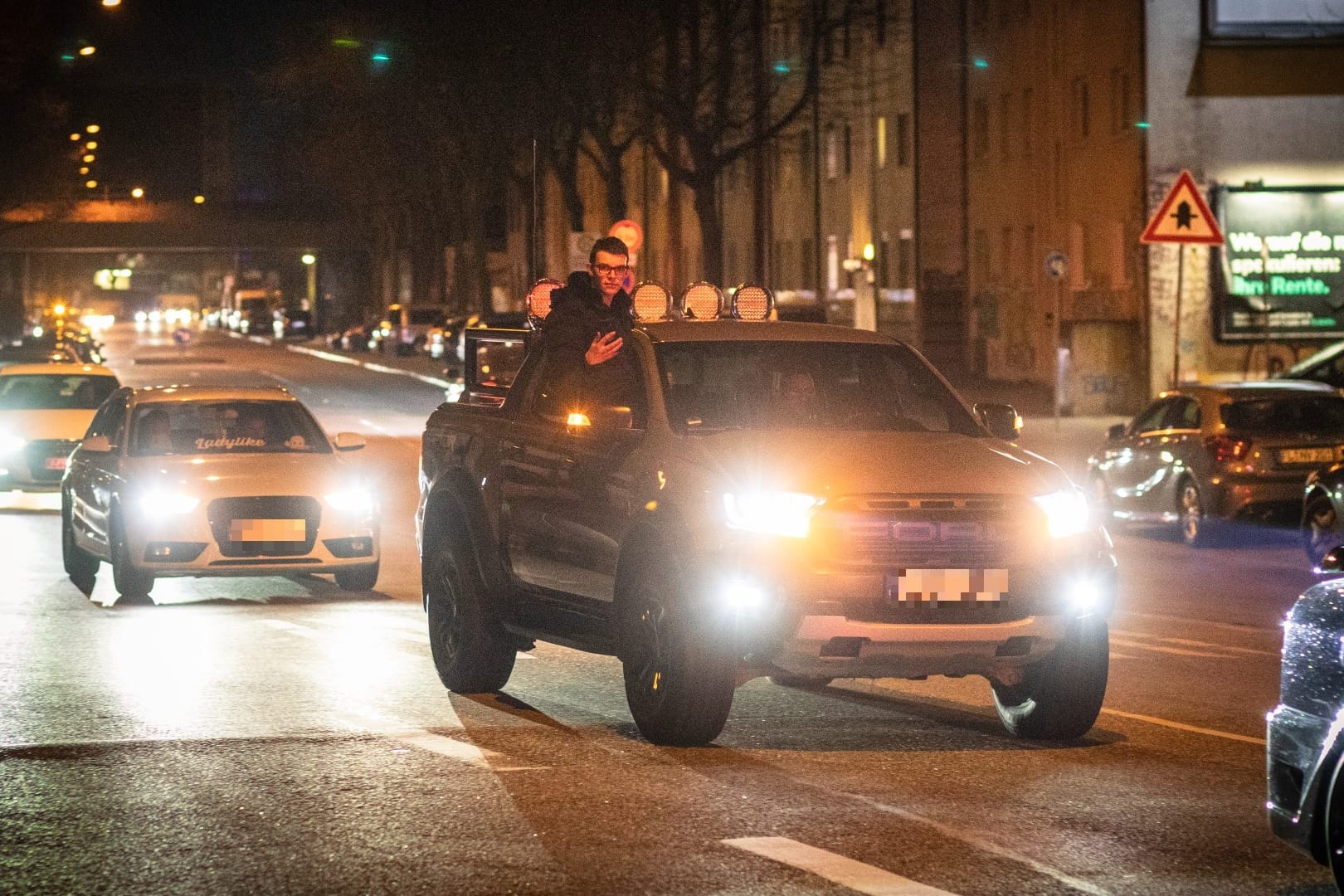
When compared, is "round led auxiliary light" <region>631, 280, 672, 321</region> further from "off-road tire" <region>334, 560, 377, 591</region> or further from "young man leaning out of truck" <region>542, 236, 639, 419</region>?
"off-road tire" <region>334, 560, 377, 591</region>

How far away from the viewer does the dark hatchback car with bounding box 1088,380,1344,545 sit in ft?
67.8

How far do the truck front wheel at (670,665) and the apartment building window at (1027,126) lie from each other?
4207cm

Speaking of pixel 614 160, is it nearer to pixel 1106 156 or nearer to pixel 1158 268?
pixel 1106 156

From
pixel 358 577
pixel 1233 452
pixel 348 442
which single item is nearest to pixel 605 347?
pixel 358 577

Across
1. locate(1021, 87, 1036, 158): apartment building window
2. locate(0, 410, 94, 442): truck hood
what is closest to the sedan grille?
locate(0, 410, 94, 442): truck hood

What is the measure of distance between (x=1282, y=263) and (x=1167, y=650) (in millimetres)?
28951

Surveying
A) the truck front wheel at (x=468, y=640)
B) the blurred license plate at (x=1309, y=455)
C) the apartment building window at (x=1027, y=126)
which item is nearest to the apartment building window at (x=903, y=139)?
the apartment building window at (x=1027, y=126)

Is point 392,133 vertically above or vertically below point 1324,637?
above

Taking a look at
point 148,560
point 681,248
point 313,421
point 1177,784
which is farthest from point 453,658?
point 681,248

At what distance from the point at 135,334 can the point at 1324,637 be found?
442 ft

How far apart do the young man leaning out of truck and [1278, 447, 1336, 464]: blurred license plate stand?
10.6 metres

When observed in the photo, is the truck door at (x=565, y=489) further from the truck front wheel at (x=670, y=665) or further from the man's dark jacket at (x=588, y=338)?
the truck front wheel at (x=670, y=665)

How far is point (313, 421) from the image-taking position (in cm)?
1730

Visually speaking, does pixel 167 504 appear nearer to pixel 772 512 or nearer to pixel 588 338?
pixel 588 338
